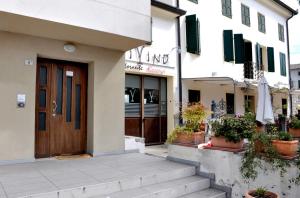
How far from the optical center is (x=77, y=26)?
6.22m

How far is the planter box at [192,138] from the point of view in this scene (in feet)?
23.4

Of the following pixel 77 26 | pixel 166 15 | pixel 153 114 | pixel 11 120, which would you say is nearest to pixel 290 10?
pixel 166 15

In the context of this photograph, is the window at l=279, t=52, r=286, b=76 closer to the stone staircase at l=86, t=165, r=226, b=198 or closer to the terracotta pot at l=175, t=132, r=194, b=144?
the terracotta pot at l=175, t=132, r=194, b=144

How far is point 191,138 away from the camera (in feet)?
23.5

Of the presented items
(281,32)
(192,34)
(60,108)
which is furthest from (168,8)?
(281,32)

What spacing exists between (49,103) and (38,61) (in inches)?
45.2

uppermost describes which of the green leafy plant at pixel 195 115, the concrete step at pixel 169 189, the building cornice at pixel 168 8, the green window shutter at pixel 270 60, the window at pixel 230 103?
the building cornice at pixel 168 8

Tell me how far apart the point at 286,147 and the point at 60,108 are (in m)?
5.66

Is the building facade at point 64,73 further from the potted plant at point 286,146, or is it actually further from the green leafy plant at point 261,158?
the potted plant at point 286,146

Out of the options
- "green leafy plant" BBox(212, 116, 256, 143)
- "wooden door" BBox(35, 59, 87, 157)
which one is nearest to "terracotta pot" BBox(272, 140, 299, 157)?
"green leafy plant" BBox(212, 116, 256, 143)

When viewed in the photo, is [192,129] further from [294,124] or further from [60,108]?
[294,124]

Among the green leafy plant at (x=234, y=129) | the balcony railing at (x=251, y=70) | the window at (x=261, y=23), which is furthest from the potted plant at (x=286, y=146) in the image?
the window at (x=261, y=23)

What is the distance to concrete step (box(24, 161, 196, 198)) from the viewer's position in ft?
15.3

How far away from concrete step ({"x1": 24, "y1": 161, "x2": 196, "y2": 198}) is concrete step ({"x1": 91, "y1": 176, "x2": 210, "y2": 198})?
0.29ft
